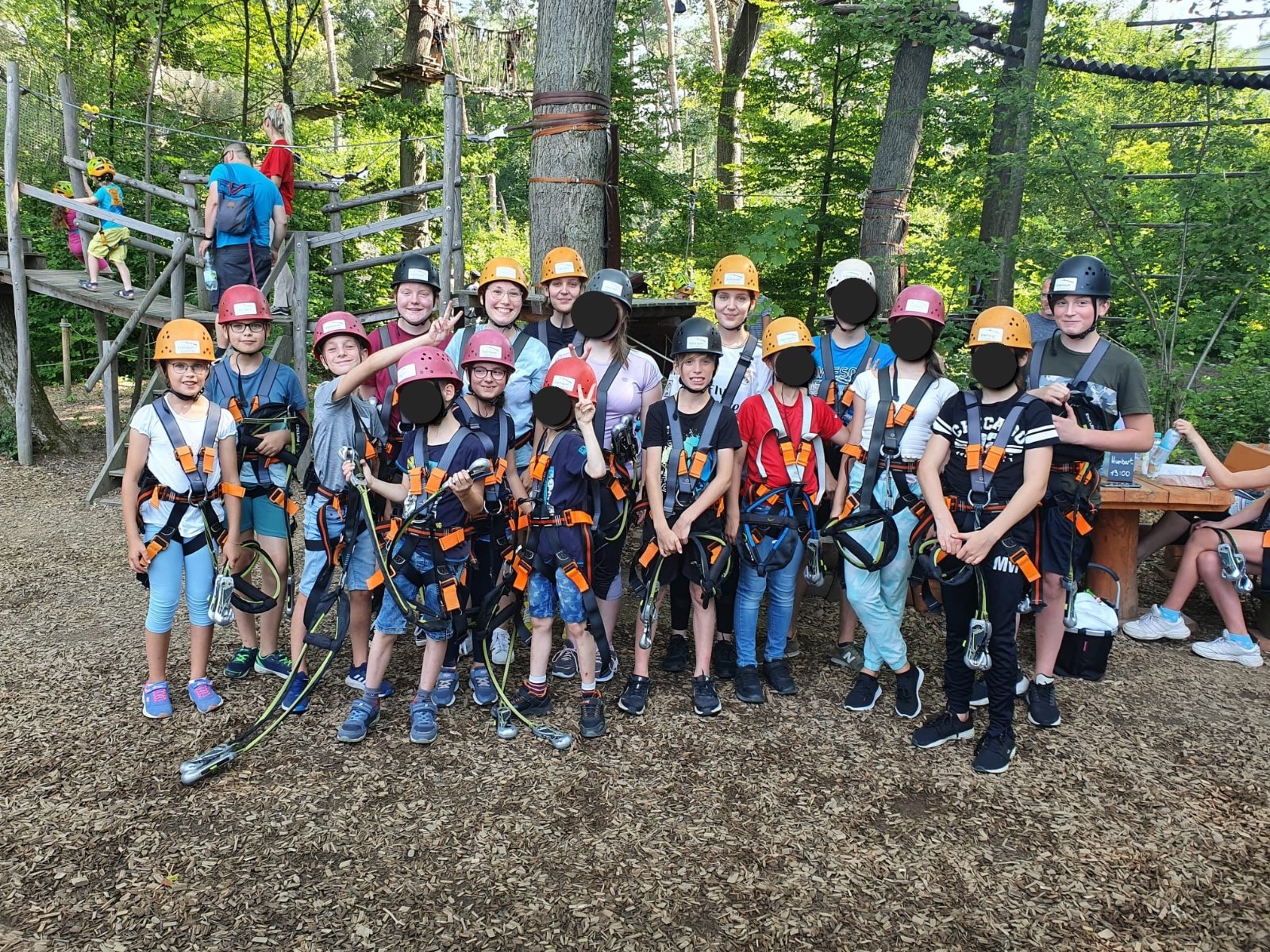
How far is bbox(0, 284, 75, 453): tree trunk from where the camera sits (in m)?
10.0

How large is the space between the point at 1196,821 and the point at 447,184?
6.69 meters

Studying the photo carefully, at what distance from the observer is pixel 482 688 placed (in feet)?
14.5

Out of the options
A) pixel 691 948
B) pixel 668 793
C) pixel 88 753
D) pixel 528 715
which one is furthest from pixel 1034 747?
pixel 88 753

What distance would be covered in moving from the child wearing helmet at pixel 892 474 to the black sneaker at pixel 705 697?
87 cm

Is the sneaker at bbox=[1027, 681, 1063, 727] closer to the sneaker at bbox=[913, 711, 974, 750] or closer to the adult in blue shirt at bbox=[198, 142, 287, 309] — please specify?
the sneaker at bbox=[913, 711, 974, 750]

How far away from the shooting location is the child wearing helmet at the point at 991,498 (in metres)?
3.72

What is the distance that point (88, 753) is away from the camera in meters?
3.93

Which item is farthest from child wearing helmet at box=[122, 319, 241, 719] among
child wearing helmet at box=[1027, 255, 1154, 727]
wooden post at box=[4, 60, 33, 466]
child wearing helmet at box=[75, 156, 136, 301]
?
wooden post at box=[4, 60, 33, 466]

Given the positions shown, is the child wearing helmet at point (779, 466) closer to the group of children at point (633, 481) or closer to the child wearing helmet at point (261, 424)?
the group of children at point (633, 481)

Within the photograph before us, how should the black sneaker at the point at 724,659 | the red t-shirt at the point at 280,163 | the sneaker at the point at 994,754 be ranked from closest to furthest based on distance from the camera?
the sneaker at the point at 994,754 → the black sneaker at the point at 724,659 → the red t-shirt at the point at 280,163

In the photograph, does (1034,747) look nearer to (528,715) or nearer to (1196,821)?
(1196,821)

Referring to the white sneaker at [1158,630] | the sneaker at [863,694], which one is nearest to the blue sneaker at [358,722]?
the sneaker at [863,694]

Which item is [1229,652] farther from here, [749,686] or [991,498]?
[749,686]

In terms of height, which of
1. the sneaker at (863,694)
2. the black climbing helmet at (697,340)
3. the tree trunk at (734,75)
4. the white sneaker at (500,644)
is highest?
the tree trunk at (734,75)
